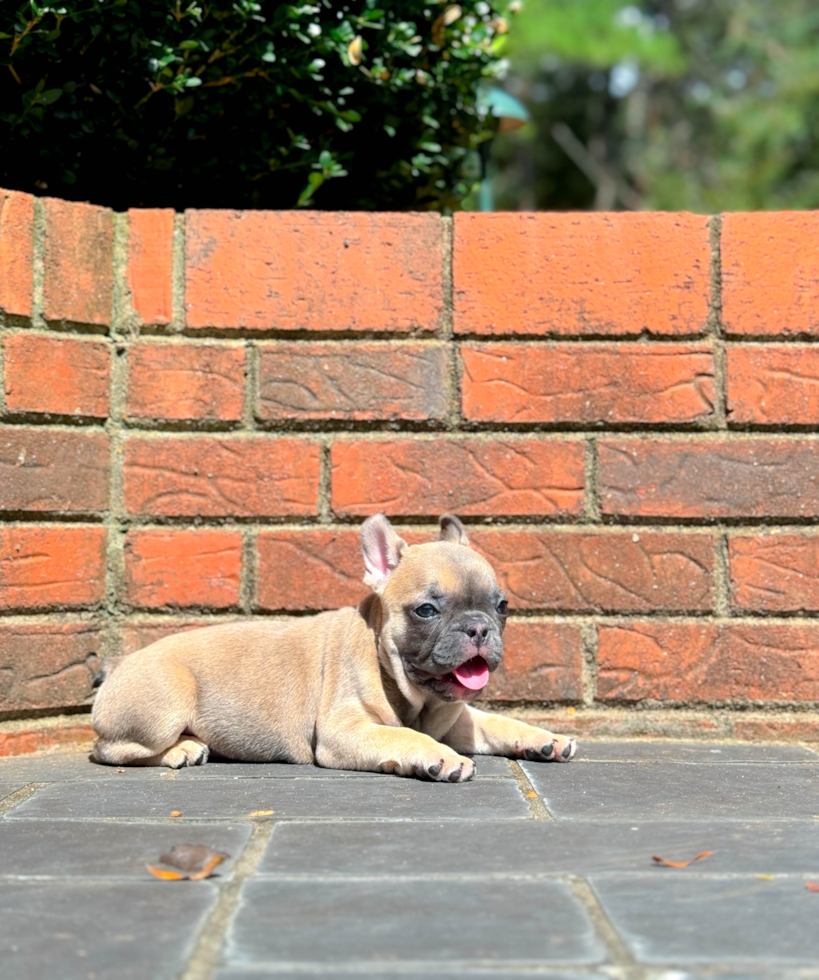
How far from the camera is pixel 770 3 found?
2828cm

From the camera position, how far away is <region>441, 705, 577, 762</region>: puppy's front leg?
366 cm

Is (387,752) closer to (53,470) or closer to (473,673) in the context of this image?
(473,673)

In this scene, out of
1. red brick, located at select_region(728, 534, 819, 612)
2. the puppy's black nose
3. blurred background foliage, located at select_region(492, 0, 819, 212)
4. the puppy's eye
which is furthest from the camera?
blurred background foliage, located at select_region(492, 0, 819, 212)

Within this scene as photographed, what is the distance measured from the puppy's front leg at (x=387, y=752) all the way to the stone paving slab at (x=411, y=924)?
106cm

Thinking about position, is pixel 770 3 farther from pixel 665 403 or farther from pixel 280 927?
pixel 280 927

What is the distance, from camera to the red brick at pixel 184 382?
161 inches

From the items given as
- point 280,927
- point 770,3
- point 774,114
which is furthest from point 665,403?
point 770,3

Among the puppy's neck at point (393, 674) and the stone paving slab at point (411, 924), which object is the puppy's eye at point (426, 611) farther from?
the stone paving slab at point (411, 924)

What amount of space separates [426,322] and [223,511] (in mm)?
988

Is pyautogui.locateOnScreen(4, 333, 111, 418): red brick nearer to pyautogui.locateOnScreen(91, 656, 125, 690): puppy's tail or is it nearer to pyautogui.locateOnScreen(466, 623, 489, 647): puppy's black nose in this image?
pyautogui.locateOnScreen(91, 656, 125, 690): puppy's tail

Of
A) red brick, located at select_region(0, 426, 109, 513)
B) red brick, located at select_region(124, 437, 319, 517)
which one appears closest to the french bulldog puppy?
red brick, located at select_region(124, 437, 319, 517)

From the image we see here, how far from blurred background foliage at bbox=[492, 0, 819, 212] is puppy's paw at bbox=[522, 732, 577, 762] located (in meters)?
22.2

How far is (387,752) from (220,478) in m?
1.20

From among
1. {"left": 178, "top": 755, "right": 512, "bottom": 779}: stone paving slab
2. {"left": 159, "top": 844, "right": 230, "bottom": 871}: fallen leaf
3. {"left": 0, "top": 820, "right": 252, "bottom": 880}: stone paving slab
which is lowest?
{"left": 178, "top": 755, "right": 512, "bottom": 779}: stone paving slab
